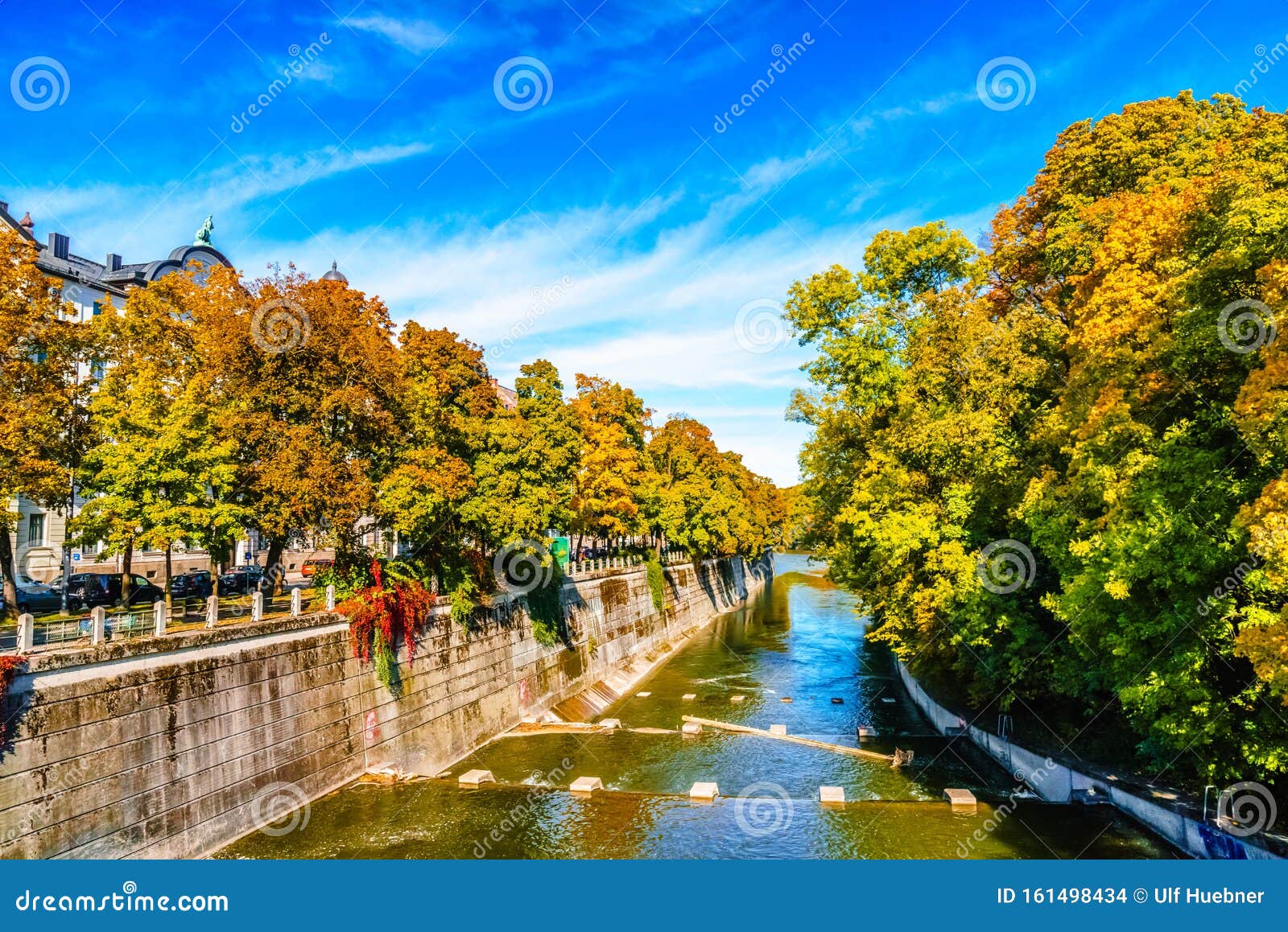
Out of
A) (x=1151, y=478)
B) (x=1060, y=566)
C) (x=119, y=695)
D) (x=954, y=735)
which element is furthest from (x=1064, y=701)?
(x=119, y=695)

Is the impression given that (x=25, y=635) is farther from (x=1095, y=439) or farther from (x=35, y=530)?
(x=35, y=530)

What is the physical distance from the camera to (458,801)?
70.4 ft

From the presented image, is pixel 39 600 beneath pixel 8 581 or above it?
beneath

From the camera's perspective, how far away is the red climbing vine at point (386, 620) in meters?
24.0

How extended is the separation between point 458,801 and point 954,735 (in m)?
19.3

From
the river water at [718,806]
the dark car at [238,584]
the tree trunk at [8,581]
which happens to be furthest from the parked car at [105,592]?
the river water at [718,806]

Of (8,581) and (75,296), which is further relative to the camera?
(75,296)

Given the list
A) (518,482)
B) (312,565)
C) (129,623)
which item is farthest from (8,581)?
(312,565)

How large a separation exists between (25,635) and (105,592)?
729 inches

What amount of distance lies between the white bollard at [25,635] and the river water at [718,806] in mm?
6437

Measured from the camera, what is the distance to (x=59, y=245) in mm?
48656

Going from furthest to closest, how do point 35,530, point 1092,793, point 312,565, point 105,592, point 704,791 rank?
point 312,565 → point 35,530 → point 105,592 → point 704,791 → point 1092,793

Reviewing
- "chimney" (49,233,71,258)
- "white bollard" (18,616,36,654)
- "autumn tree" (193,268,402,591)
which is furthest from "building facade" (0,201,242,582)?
"white bollard" (18,616,36,654)

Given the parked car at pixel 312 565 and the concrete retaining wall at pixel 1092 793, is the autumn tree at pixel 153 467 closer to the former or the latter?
the parked car at pixel 312 565
